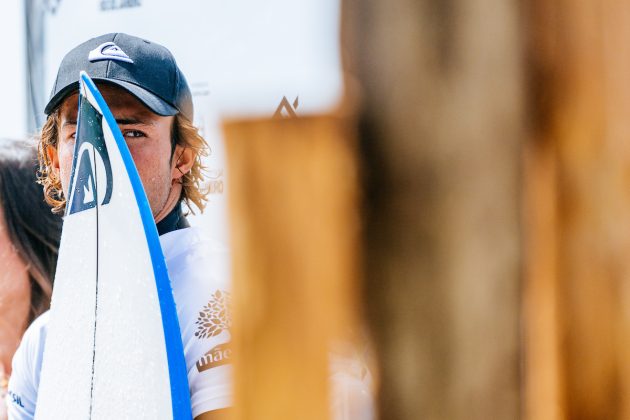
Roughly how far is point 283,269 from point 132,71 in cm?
111

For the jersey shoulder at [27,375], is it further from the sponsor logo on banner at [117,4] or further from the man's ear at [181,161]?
the sponsor logo on banner at [117,4]

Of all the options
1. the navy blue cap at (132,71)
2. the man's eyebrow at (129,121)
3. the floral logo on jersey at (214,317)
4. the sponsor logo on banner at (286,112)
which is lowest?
the floral logo on jersey at (214,317)

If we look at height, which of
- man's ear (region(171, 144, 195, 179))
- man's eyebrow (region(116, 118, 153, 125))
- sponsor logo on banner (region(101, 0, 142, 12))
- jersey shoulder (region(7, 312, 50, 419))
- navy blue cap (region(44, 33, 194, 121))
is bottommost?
jersey shoulder (region(7, 312, 50, 419))

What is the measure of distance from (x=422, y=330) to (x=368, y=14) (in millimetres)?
199

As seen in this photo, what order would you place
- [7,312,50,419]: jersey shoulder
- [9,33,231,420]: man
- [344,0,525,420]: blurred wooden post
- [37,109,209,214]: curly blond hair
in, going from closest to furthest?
[344,0,525,420]: blurred wooden post, [9,33,231,420]: man, [37,109,209,214]: curly blond hair, [7,312,50,419]: jersey shoulder

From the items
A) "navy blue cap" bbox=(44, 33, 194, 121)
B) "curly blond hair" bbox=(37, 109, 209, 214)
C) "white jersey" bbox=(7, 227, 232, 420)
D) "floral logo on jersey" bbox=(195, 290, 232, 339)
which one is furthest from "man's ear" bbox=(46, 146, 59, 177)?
"floral logo on jersey" bbox=(195, 290, 232, 339)

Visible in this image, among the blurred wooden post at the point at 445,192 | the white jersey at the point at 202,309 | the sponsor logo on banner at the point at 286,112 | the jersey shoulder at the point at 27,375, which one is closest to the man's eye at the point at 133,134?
the white jersey at the point at 202,309

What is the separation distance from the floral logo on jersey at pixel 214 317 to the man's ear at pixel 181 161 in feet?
0.94

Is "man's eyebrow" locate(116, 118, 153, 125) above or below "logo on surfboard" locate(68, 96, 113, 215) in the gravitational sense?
above

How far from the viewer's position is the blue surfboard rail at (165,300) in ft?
4.19

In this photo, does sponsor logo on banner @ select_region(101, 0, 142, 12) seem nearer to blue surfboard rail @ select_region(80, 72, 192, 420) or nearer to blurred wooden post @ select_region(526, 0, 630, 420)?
blue surfboard rail @ select_region(80, 72, 192, 420)

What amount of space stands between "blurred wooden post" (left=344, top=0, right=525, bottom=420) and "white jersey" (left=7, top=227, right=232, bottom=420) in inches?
32.6

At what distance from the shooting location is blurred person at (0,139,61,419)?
1941 millimetres

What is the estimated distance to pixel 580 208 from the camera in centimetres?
45
